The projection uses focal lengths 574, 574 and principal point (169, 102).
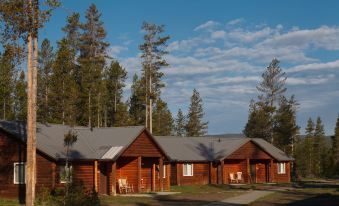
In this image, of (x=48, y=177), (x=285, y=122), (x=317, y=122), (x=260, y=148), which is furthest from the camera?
(x=317, y=122)

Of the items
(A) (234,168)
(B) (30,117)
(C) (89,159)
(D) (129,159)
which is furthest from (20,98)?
(B) (30,117)

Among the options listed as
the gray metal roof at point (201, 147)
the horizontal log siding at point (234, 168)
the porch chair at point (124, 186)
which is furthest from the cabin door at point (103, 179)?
the horizontal log siding at point (234, 168)

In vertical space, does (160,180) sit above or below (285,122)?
below

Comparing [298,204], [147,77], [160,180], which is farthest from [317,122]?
[298,204]

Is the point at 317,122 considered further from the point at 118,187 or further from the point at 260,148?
the point at 118,187

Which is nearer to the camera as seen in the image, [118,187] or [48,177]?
[48,177]

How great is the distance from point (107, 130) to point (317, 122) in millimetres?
71988

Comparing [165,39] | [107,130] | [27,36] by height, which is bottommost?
[107,130]

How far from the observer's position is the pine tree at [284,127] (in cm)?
7600

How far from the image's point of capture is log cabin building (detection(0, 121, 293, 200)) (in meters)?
32.1

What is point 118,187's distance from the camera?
123 feet

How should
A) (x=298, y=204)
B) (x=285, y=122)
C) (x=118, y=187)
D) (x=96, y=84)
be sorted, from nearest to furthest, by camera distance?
(x=298, y=204) < (x=118, y=187) < (x=96, y=84) < (x=285, y=122)

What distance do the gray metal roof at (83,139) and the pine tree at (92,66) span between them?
65.8ft

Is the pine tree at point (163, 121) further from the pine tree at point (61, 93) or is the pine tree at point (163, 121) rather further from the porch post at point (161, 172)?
the porch post at point (161, 172)
